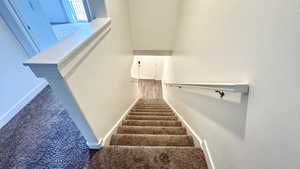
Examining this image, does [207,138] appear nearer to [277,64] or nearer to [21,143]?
[277,64]

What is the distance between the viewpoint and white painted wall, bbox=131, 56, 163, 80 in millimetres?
5621

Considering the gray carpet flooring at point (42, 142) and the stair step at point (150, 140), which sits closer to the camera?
the gray carpet flooring at point (42, 142)

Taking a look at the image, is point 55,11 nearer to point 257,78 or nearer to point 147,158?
point 147,158

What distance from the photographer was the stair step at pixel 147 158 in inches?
46.4

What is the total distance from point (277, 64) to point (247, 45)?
205 mm

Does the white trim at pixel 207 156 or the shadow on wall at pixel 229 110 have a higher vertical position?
the shadow on wall at pixel 229 110

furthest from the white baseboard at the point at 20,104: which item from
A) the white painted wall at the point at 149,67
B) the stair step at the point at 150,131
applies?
the white painted wall at the point at 149,67

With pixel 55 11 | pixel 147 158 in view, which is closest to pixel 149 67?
pixel 55 11

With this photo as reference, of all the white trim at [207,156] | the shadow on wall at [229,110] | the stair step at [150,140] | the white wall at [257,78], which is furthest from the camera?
the stair step at [150,140]

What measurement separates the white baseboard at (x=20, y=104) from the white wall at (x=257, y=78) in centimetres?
257

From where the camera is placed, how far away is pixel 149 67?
594 cm

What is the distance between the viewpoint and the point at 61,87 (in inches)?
30.5

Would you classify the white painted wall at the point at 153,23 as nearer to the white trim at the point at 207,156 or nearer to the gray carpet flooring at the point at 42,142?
the gray carpet flooring at the point at 42,142

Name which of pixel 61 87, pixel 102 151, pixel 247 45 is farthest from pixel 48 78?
pixel 247 45
